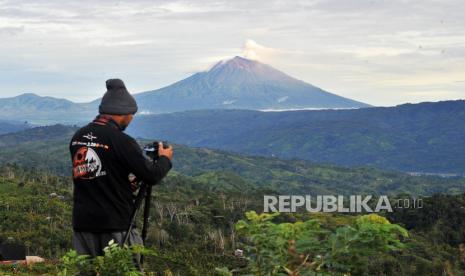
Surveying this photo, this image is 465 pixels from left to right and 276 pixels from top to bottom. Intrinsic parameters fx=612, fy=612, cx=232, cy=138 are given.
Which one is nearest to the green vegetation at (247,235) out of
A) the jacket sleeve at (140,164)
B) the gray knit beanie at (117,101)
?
the jacket sleeve at (140,164)

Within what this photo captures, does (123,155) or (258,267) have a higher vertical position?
(123,155)

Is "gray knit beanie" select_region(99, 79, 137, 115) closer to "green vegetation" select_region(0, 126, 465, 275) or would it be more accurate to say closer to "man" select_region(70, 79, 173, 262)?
"man" select_region(70, 79, 173, 262)

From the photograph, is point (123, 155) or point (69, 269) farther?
point (123, 155)

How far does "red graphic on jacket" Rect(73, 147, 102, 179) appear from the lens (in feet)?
20.0

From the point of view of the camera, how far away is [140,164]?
19.6 feet

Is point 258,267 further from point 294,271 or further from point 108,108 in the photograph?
point 108,108

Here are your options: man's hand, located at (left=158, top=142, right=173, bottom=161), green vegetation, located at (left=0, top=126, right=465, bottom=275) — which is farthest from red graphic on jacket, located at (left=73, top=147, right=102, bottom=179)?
green vegetation, located at (left=0, top=126, right=465, bottom=275)

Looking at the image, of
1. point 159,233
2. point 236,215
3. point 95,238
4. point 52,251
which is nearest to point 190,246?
point 159,233

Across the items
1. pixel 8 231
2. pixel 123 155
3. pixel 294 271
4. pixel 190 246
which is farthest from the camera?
pixel 190 246

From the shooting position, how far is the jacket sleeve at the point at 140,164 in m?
5.98

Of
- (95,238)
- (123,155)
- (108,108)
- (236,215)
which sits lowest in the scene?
(236,215)

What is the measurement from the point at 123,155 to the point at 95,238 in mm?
964

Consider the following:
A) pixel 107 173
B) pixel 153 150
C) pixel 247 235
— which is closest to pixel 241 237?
pixel 153 150

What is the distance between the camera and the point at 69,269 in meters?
4.89
